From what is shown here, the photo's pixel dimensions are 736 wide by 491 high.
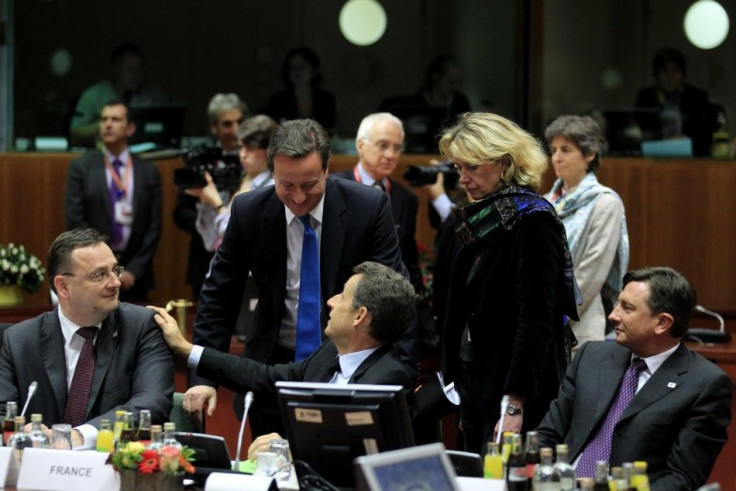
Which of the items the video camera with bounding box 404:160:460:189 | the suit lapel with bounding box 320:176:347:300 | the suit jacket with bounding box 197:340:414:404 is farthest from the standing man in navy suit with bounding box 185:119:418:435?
the video camera with bounding box 404:160:460:189

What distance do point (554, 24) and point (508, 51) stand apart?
343 mm

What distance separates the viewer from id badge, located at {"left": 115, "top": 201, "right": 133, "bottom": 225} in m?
7.29

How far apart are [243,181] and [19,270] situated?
132 centimetres

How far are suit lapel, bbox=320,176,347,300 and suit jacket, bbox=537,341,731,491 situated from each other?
0.86m

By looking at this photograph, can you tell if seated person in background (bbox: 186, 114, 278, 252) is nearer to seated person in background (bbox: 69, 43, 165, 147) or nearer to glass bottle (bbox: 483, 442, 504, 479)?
seated person in background (bbox: 69, 43, 165, 147)

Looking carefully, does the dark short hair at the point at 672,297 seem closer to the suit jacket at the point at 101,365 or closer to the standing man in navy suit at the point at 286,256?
the standing man in navy suit at the point at 286,256

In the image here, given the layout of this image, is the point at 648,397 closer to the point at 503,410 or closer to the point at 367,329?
the point at 503,410

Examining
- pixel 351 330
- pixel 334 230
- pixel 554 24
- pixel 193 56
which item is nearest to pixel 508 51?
pixel 554 24

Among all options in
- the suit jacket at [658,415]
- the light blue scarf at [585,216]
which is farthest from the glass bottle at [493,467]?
the light blue scarf at [585,216]

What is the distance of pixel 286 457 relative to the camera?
371 cm

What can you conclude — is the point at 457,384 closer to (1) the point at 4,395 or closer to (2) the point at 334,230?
(2) the point at 334,230

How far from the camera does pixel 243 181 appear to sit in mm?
6473

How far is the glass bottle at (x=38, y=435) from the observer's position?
12.3 feet

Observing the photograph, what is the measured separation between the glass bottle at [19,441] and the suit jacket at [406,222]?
2549 millimetres
